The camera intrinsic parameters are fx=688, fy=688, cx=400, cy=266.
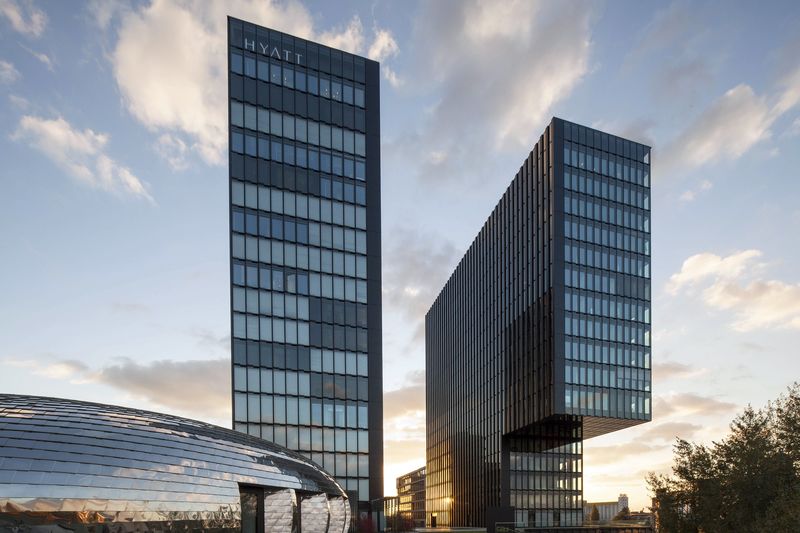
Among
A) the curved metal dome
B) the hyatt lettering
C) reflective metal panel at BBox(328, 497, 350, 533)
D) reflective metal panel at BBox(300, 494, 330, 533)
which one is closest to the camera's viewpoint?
the curved metal dome

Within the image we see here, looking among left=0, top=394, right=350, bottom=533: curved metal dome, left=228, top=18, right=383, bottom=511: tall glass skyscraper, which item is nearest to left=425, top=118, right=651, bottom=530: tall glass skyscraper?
left=228, top=18, right=383, bottom=511: tall glass skyscraper

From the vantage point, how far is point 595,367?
95.1 meters

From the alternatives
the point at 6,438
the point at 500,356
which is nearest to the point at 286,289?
the point at 6,438

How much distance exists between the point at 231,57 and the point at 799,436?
211ft

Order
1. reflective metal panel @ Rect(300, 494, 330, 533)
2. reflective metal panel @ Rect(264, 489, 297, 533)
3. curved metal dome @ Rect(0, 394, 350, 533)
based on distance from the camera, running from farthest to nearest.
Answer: reflective metal panel @ Rect(300, 494, 330, 533) < reflective metal panel @ Rect(264, 489, 297, 533) < curved metal dome @ Rect(0, 394, 350, 533)

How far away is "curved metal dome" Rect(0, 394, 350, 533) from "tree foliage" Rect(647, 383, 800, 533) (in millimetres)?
29964

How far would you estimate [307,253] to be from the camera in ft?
244

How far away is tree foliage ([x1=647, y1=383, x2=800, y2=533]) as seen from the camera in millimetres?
45938

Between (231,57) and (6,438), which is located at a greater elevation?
(231,57)

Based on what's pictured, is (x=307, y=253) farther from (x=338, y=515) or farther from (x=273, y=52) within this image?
(x=338, y=515)

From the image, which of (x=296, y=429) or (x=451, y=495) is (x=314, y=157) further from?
(x=451, y=495)

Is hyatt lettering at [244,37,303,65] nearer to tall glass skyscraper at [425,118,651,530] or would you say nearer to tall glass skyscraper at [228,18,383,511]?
tall glass skyscraper at [228,18,383,511]

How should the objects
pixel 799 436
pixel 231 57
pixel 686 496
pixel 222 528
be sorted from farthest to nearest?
pixel 231 57 → pixel 686 496 → pixel 799 436 → pixel 222 528

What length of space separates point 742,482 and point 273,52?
62278mm
